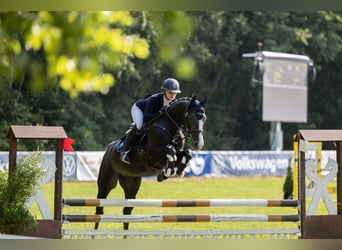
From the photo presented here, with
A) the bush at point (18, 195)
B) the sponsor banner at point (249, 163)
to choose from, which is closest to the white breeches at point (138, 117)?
the bush at point (18, 195)

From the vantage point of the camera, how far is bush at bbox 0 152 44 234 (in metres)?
5.18

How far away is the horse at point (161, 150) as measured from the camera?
18.7 ft

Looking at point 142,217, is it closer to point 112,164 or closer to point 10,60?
point 112,164

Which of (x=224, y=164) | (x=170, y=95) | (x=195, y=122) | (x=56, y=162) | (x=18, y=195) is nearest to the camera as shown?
(x=18, y=195)

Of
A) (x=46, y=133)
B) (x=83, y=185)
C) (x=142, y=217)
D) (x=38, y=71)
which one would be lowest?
(x=83, y=185)

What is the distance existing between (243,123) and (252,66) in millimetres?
1347

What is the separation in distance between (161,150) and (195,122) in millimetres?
498

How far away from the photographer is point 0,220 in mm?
5168

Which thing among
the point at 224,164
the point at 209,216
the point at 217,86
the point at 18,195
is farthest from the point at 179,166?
the point at 217,86

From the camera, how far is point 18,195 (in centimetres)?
524

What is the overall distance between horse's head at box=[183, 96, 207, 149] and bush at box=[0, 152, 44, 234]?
1033 millimetres

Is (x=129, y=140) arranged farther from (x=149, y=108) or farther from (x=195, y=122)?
(x=195, y=122)
